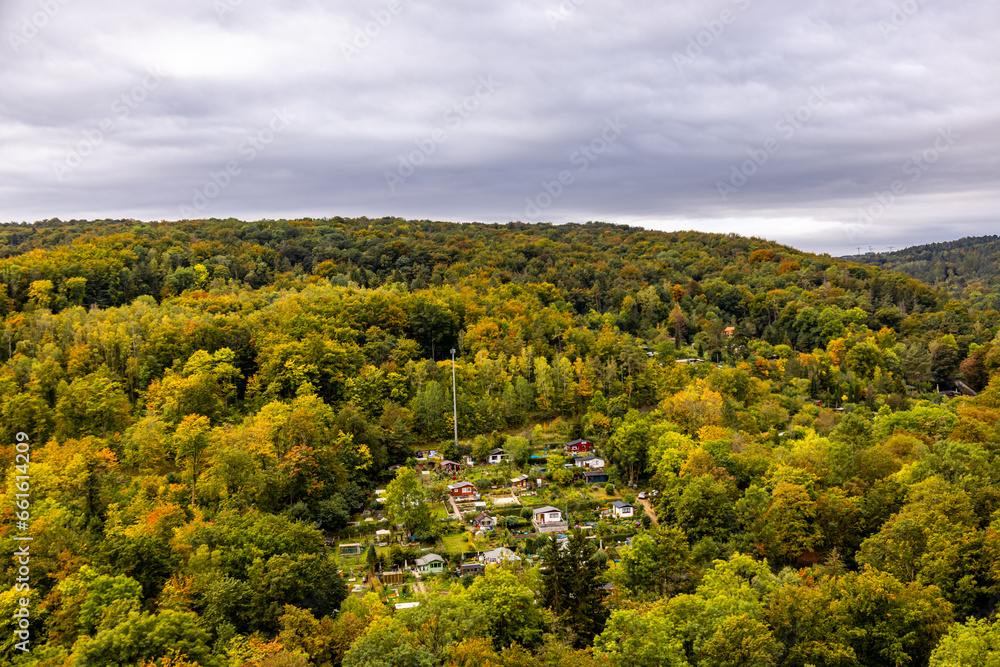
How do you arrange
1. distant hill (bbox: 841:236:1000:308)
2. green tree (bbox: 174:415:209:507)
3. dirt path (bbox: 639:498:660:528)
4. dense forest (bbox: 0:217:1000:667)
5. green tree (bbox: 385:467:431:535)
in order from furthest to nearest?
distant hill (bbox: 841:236:1000:308), dirt path (bbox: 639:498:660:528), green tree (bbox: 385:467:431:535), green tree (bbox: 174:415:209:507), dense forest (bbox: 0:217:1000:667)

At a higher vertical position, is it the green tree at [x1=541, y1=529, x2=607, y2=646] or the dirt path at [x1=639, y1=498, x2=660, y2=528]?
the green tree at [x1=541, y1=529, x2=607, y2=646]

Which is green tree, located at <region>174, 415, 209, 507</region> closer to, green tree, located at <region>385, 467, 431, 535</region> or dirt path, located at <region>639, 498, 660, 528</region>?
green tree, located at <region>385, 467, 431, 535</region>

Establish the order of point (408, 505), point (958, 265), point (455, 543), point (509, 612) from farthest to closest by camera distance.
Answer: point (958, 265)
point (408, 505)
point (455, 543)
point (509, 612)

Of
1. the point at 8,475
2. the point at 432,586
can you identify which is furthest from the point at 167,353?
the point at 432,586

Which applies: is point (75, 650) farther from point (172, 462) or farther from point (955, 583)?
point (955, 583)

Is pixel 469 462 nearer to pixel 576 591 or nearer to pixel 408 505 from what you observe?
pixel 408 505

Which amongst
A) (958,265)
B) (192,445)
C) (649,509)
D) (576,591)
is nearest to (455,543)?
(576,591)

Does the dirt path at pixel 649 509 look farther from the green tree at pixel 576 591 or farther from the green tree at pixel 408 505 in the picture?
the green tree at pixel 408 505

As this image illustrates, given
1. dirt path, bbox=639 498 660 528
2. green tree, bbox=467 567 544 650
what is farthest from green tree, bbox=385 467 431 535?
dirt path, bbox=639 498 660 528

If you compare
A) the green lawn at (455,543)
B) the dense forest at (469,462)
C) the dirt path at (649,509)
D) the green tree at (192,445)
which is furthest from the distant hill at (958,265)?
the green tree at (192,445)
